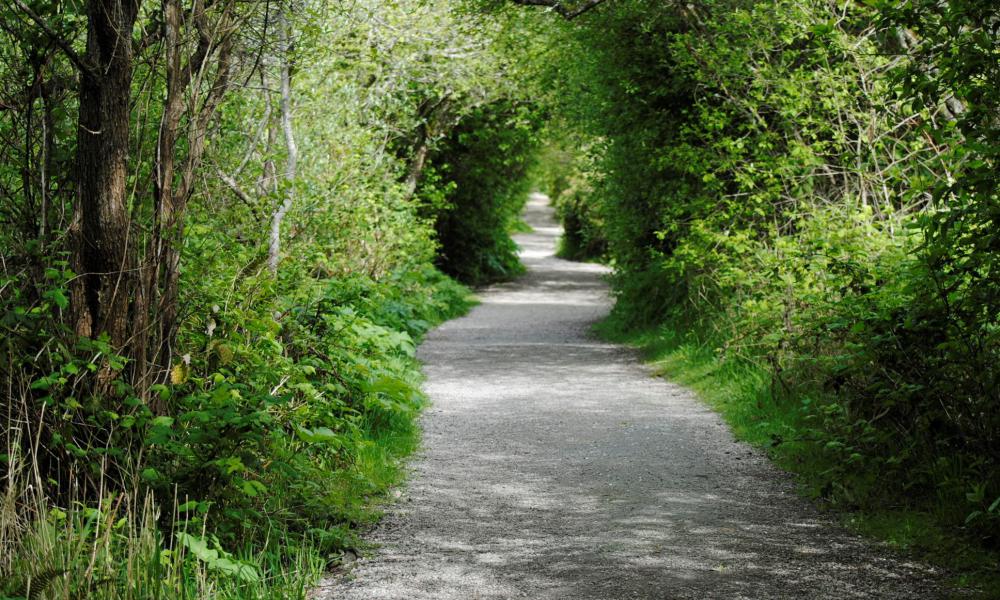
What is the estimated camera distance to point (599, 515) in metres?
6.52

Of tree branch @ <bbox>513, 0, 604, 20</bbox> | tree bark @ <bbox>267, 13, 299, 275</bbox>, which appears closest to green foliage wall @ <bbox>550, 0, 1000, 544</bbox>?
tree branch @ <bbox>513, 0, 604, 20</bbox>

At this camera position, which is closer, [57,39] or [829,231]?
[57,39]

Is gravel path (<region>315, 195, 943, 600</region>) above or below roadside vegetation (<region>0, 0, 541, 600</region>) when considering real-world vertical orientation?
below

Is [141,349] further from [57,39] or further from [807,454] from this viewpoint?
[807,454]

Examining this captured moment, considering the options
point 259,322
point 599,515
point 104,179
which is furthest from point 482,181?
point 104,179

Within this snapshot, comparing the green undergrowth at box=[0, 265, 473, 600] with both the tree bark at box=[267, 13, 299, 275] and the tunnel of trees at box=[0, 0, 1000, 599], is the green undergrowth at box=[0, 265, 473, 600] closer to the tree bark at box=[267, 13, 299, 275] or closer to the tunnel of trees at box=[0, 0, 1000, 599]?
the tunnel of trees at box=[0, 0, 1000, 599]

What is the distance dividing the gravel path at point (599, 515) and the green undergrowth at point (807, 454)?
179 millimetres

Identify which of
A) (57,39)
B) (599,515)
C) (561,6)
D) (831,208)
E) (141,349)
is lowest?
(599,515)

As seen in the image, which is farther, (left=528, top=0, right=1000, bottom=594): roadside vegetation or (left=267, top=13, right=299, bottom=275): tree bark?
(left=267, top=13, right=299, bottom=275): tree bark

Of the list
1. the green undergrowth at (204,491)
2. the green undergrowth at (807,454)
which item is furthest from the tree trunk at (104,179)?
the green undergrowth at (807,454)

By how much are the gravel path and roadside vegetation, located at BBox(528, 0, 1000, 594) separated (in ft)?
1.40

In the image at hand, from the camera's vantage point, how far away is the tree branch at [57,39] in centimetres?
484

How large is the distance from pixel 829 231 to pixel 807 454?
277 cm

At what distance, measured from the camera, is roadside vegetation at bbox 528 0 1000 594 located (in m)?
5.75
